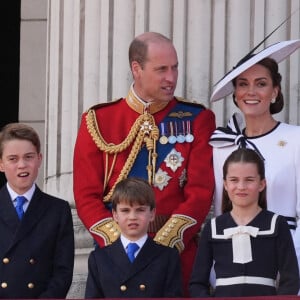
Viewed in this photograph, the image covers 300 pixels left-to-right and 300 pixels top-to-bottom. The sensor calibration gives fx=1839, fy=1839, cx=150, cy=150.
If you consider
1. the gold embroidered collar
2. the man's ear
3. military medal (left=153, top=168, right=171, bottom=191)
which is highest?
the man's ear

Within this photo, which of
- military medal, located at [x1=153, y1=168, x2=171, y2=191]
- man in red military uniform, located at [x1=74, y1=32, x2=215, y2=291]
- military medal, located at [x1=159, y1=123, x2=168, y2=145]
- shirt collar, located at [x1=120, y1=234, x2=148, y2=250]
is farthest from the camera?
military medal, located at [x1=159, y1=123, x2=168, y2=145]

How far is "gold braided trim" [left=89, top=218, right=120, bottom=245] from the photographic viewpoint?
8266 mm

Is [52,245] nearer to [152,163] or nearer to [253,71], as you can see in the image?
[152,163]

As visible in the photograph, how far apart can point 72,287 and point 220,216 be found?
1.33 meters

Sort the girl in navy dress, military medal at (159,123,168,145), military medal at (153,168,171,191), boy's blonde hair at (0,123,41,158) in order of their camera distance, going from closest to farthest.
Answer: the girl in navy dress → boy's blonde hair at (0,123,41,158) → military medal at (153,168,171,191) → military medal at (159,123,168,145)

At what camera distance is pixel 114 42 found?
9625mm

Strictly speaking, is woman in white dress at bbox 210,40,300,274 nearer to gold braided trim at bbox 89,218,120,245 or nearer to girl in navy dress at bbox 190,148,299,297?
girl in navy dress at bbox 190,148,299,297

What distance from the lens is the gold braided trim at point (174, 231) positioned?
27.2 ft

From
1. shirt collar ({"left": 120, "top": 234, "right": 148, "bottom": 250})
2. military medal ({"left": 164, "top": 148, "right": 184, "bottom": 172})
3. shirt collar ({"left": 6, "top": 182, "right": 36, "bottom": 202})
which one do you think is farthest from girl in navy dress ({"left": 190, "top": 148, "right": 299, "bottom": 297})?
shirt collar ({"left": 6, "top": 182, "right": 36, "bottom": 202})

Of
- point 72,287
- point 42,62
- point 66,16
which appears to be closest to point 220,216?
point 72,287

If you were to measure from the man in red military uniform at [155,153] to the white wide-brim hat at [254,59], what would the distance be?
0.15 metres

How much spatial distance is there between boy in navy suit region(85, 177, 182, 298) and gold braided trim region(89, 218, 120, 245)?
182 mm

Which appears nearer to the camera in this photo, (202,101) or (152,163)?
(152,163)

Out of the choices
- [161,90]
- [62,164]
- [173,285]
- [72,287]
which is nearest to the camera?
[173,285]
